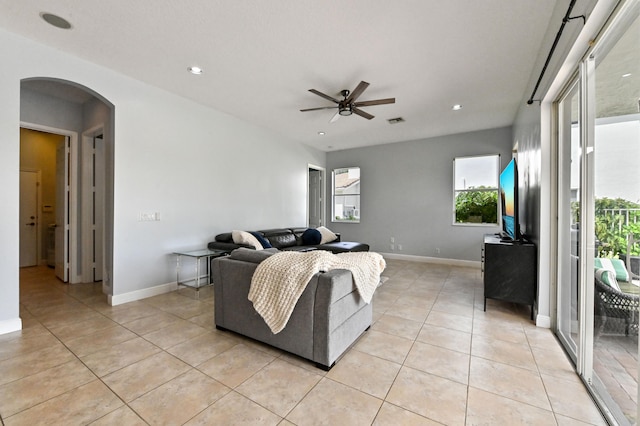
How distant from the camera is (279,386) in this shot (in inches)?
71.0

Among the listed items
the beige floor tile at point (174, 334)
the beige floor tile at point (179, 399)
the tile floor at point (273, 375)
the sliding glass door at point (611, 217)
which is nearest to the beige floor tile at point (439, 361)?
the tile floor at point (273, 375)

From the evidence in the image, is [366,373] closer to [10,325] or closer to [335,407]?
[335,407]

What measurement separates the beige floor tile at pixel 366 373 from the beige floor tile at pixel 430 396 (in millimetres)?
60

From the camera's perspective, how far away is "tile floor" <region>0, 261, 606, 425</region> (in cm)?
156

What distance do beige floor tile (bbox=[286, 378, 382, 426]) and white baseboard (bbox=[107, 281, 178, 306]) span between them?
2.94 metres

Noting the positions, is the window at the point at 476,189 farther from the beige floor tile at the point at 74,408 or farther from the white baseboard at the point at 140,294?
the beige floor tile at the point at 74,408

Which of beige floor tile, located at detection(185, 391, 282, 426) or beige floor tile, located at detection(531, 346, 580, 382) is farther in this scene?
beige floor tile, located at detection(531, 346, 580, 382)

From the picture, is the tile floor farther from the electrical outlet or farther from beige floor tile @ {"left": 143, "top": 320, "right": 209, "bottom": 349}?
the electrical outlet

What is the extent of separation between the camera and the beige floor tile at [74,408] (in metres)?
1.50

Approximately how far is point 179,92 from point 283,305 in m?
3.51

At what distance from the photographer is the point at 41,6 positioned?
2.19m

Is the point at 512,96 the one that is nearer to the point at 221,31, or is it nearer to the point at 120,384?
the point at 221,31

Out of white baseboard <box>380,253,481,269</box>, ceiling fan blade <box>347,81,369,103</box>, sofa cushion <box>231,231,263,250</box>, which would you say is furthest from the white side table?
white baseboard <box>380,253,481,269</box>

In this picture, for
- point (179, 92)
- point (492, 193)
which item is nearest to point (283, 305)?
point (179, 92)
